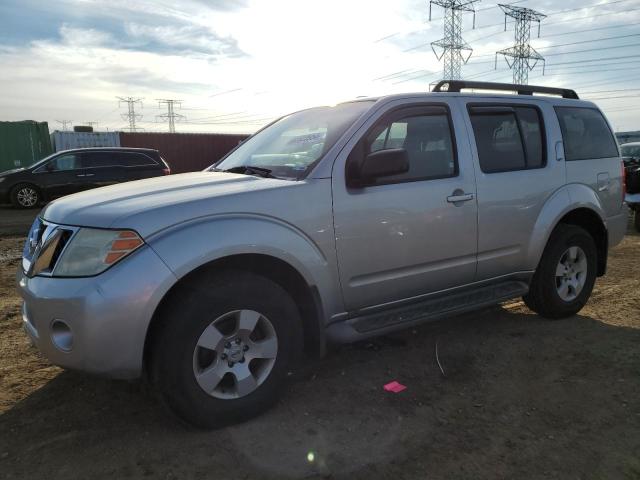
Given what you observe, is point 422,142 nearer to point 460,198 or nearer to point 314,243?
point 460,198

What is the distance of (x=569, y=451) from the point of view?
2.65m

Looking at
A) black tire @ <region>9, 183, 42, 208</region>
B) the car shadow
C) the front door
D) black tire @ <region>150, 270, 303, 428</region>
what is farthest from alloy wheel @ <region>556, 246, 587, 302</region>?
black tire @ <region>9, 183, 42, 208</region>

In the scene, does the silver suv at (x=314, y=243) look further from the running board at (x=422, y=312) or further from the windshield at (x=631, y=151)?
the windshield at (x=631, y=151)

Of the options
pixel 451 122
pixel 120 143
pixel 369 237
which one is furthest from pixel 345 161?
pixel 120 143

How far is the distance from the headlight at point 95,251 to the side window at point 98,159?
12536 millimetres

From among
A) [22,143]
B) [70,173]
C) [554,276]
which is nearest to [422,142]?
[554,276]

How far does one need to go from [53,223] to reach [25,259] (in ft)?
1.32

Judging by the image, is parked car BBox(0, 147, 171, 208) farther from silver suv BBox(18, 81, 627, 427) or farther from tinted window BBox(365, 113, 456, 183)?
tinted window BBox(365, 113, 456, 183)

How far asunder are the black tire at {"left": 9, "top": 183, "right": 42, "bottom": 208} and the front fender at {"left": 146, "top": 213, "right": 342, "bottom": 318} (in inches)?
527

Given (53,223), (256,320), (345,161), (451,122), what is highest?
(451,122)

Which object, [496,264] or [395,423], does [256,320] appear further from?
[496,264]

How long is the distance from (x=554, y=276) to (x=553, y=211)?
58 cm

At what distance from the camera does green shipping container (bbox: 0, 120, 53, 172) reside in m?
21.2

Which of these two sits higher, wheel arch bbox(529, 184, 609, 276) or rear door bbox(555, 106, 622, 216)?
rear door bbox(555, 106, 622, 216)
